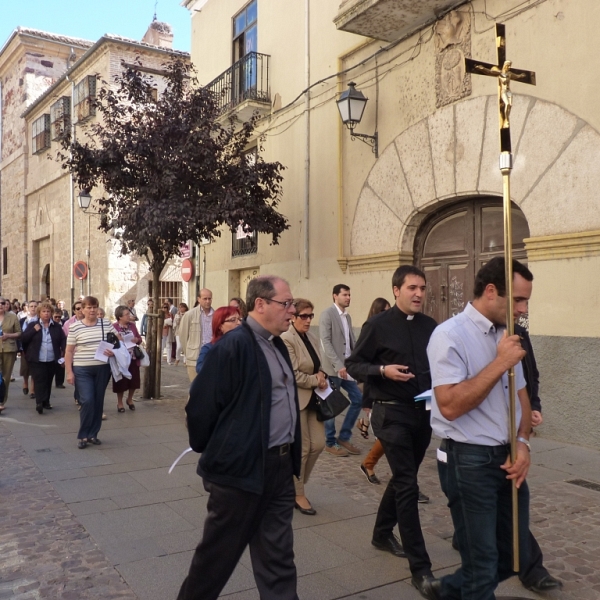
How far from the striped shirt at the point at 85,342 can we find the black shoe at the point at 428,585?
5.15 metres

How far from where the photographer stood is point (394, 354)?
4.10 m

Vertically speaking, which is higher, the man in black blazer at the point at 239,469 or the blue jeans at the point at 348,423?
the man in black blazer at the point at 239,469

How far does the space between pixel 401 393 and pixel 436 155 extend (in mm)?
6024

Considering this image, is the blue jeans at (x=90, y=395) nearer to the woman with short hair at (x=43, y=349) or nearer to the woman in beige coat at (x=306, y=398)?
the woman with short hair at (x=43, y=349)

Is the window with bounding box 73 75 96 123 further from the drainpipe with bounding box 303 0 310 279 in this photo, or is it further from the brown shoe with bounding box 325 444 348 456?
the brown shoe with bounding box 325 444 348 456

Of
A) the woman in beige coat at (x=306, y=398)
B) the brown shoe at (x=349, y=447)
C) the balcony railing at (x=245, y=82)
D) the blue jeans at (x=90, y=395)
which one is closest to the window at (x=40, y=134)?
the balcony railing at (x=245, y=82)

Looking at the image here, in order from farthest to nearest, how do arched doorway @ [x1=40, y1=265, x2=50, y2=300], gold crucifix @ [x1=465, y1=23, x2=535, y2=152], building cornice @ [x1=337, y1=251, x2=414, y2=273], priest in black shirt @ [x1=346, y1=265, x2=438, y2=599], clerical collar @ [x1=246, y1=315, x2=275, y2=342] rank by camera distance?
1. arched doorway @ [x1=40, y1=265, x2=50, y2=300]
2. building cornice @ [x1=337, y1=251, x2=414, y2=273]
3. priest in black shirt @ [x1=346, y1=265, x2=438, y2=599]
4. gold crucifix @ [x1=465, y1=23, x2=535, y2=152]
5. clerical collar @ [x1=246, y1=315, x2=275, y2=342]

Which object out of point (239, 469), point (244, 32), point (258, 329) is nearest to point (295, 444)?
point (239, 469)

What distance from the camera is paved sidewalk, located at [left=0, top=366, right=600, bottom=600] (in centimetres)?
382

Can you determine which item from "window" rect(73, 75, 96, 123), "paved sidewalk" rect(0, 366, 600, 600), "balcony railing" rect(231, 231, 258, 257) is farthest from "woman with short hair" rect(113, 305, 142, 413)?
"window" rect(73, 75, 96, 123)

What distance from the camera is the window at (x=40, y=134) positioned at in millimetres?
27578

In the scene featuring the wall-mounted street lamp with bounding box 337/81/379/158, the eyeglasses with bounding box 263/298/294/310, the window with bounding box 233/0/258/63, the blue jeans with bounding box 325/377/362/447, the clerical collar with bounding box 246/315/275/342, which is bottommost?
the blue jeans with bounding box 325/377/362/447

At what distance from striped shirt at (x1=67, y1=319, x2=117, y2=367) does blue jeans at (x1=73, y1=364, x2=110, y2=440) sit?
0.07m

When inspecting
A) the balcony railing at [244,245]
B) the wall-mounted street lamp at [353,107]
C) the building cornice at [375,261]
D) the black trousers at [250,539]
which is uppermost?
the wall-mounted street lamp at [353,107]
